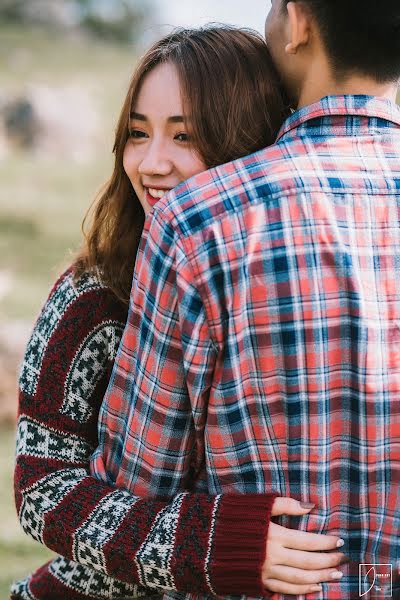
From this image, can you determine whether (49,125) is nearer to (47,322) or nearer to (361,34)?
(47,322)

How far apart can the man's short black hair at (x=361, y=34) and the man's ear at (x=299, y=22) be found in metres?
0.02

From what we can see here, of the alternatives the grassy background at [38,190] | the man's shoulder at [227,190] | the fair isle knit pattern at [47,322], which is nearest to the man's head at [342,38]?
the man's shoulder at [227,190]

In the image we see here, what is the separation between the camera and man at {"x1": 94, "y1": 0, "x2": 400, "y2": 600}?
60.4 inches

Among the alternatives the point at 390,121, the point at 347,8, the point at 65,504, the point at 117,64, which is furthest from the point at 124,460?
the point at 117,64

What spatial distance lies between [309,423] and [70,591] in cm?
84

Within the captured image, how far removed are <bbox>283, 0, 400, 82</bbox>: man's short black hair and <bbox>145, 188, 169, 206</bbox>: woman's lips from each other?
57 centimetres

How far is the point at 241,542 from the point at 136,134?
103 centimetres

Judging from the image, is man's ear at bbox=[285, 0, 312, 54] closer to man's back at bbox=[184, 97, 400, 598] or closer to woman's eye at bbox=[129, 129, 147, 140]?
man's back at bbox=[184, 97, 400, 598]

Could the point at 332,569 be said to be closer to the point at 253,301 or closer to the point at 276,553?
the point at 276,553

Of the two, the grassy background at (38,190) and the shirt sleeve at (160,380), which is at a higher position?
the grassy background at (38,190)

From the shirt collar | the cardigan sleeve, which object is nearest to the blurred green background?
the cardigan sleeve

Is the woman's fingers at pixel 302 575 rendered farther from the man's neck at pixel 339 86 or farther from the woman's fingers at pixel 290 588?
the man's neck at pixel 339 86

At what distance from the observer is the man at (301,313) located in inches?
60.4

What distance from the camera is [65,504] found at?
1815 mm
